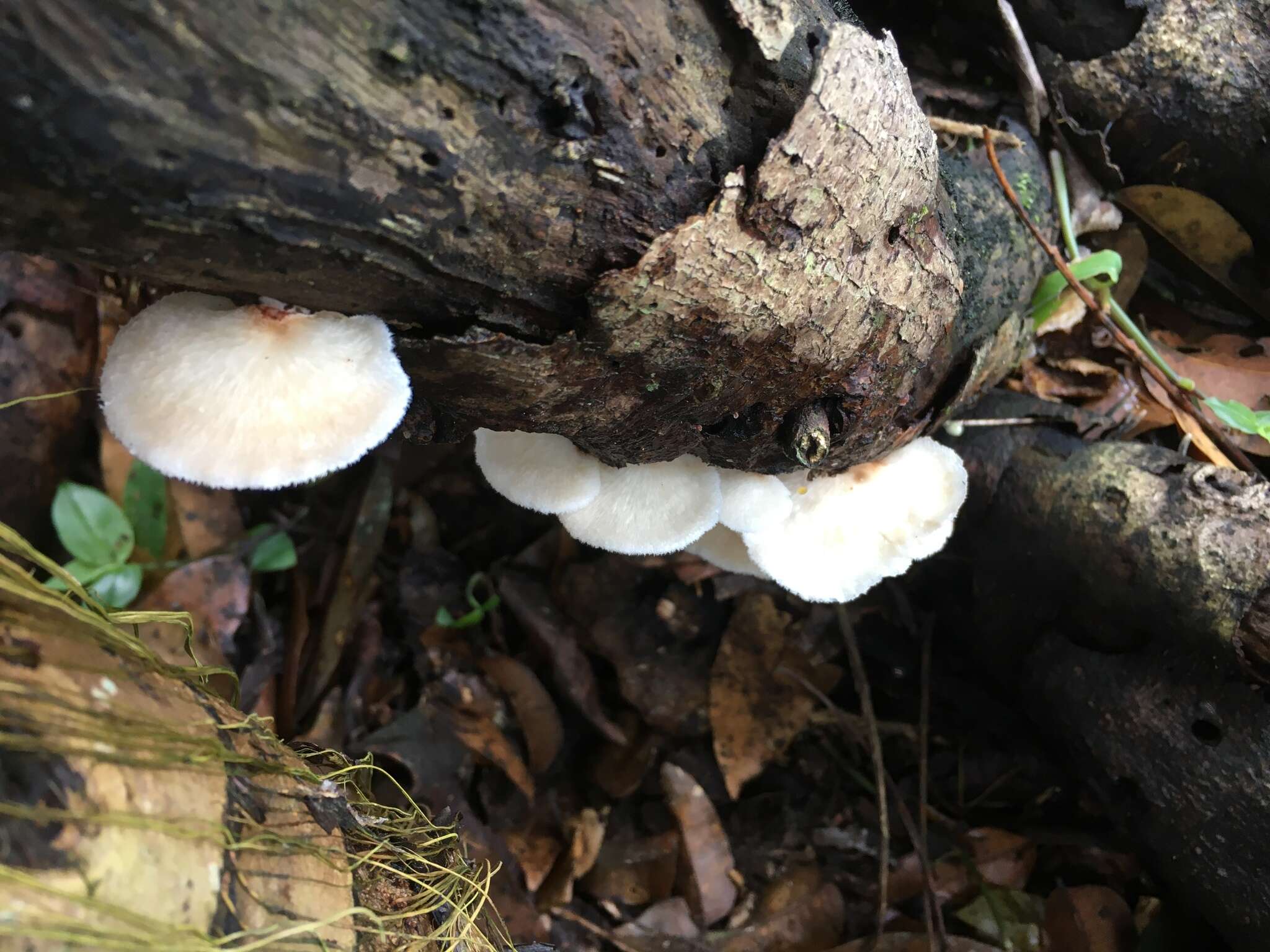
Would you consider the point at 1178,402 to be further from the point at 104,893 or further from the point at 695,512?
the point at 104,893

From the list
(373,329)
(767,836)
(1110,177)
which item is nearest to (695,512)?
(373,329)

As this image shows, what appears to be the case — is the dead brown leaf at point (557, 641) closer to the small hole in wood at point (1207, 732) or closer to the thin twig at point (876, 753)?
the thin twig at point (876, 753)

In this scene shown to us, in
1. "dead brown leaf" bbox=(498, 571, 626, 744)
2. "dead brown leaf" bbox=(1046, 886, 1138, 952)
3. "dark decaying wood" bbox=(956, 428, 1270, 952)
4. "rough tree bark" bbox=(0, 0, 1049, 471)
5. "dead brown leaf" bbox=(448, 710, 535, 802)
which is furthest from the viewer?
"dead brown leaf" bbox=(498, 571, 626, 744)

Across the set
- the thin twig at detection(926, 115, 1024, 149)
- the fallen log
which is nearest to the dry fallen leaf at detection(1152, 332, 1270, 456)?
the thin twig at detection(926, 115, 1024, 149)

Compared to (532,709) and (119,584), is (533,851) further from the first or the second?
(119,584)

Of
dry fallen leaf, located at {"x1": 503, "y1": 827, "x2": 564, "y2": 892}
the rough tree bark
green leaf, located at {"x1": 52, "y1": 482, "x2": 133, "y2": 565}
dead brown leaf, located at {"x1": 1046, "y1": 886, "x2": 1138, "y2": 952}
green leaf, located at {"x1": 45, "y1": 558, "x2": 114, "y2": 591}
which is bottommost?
dry fallen leaf, located at {"x1": 503, "y1": 827, "x2": 564, "y2": 892}

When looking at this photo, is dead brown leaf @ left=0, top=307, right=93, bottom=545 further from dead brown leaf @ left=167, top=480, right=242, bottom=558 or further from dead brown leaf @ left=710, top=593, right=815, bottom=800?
dead brown leaf @ left=710, top=593, right=815, bottom=800

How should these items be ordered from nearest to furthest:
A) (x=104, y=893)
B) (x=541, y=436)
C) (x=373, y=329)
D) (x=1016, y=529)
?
(x=104, y=893) → (x=373, y=329) → (x=541, y=436) → (x=1016, y=529)
